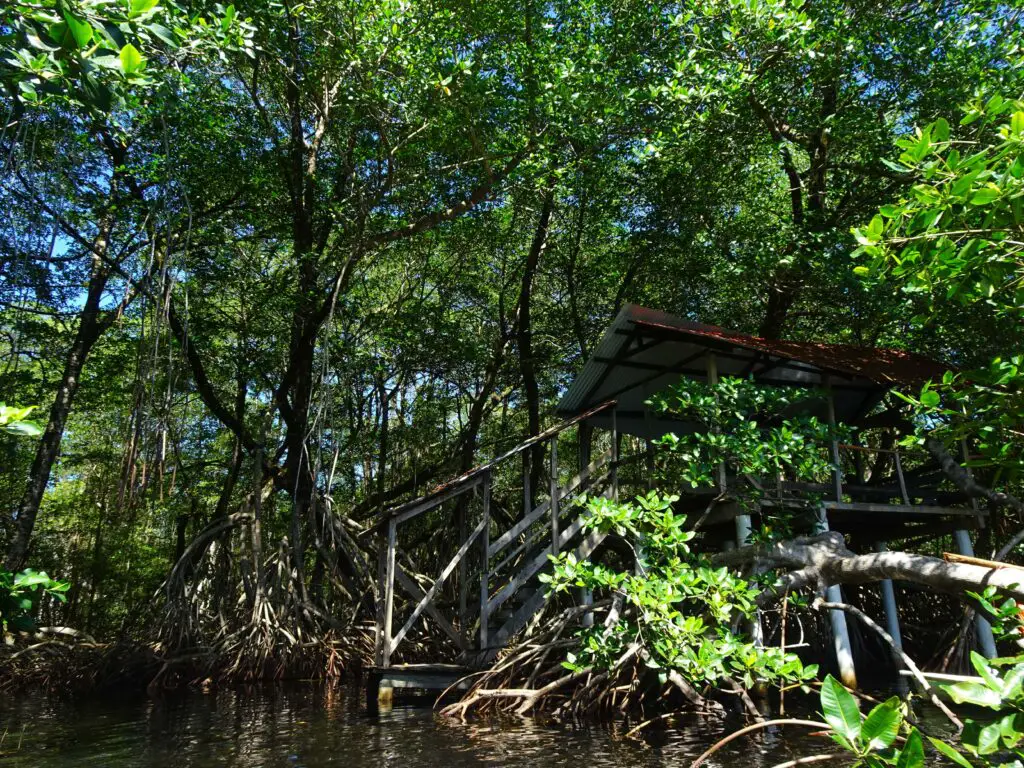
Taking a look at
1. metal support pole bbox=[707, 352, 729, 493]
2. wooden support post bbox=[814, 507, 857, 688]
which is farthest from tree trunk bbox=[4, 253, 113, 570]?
wooden support post bbox=[814, 507, 857, 688]

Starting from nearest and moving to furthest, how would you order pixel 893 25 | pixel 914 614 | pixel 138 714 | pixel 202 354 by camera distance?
pixel 138 714
pixel 893 25
pixel 202 354
pixel 914 614

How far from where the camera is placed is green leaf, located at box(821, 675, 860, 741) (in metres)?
1.71

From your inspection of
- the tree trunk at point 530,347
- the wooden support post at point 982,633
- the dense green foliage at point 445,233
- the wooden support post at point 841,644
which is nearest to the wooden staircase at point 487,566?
the dense green foliage at point 445,233

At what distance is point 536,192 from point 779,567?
615 cm

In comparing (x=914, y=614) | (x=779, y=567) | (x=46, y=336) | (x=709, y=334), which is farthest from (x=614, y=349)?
(x=914, y=614)

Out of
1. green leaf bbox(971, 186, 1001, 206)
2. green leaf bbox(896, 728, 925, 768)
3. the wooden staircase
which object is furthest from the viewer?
the wooden staircase

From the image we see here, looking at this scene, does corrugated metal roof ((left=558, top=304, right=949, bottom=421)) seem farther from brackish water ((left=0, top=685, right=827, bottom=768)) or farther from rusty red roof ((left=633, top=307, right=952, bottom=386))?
brackish water ((left=0, top=685, right=827, bottom=768))

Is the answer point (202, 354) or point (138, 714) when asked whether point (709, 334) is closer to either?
point (138, 714)

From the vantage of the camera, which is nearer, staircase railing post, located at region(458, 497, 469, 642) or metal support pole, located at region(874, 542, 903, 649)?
staircase railing post, located at region(458, 497, 469, 642)

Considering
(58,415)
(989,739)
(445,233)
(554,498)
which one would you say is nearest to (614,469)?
(554,498)

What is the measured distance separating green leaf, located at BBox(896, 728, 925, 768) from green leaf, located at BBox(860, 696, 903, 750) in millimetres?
51

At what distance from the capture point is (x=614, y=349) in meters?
9.26

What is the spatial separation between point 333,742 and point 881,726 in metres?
5.61

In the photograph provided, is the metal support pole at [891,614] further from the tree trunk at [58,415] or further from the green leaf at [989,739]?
the tree trunk at [58,415]
